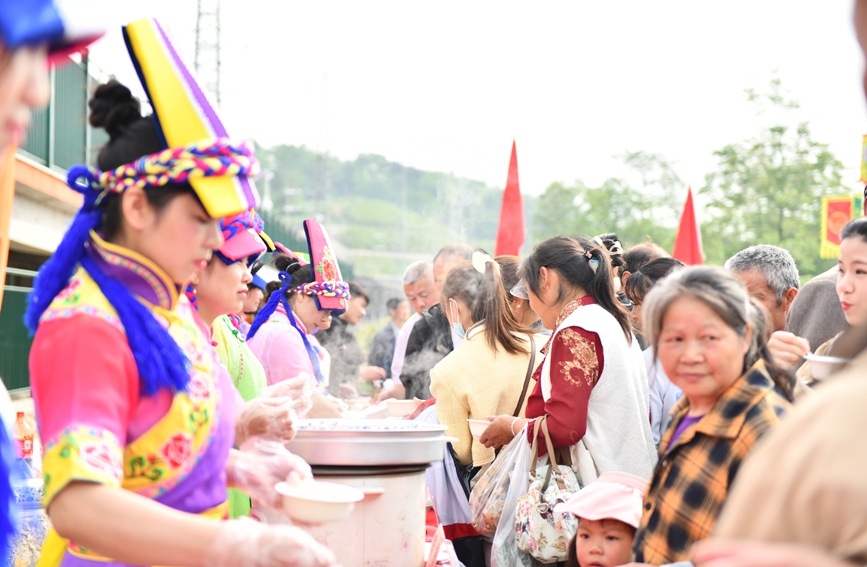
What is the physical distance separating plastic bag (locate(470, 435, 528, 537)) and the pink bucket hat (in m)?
0.64

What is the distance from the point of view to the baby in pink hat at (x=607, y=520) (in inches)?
118

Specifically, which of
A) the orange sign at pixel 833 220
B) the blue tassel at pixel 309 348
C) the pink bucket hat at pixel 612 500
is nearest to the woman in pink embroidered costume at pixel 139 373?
the pink bucket hat at pixel 612 500

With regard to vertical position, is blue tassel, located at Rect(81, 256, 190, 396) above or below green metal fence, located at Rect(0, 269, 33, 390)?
above

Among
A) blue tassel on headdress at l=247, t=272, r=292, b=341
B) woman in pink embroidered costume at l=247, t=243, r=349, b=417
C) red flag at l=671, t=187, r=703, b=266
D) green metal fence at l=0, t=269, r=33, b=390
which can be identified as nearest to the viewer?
woman in pink embroidered costume at l=247, t=243, r=349, b=417

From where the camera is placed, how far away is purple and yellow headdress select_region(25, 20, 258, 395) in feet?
5.80

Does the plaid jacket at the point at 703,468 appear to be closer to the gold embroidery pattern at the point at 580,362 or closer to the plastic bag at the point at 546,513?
the plastic bag at the point at 546,513

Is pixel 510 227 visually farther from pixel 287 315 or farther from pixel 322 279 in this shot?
pixel 287 315

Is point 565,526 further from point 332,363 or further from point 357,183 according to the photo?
point 357,183

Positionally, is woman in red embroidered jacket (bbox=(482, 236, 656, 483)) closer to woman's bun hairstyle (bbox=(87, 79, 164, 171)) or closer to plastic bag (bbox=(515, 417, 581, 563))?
plastic bag (bbox=(515, 417, 581, 563))

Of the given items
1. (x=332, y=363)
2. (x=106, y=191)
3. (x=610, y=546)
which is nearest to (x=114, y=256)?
(x=106, y=191)

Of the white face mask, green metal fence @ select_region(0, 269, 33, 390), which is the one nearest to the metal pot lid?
the white face mask

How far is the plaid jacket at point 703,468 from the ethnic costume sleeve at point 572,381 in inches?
44.7

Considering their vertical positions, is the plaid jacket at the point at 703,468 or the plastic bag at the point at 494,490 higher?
the plaid jacket at the point at 703,468

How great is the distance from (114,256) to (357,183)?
7001 centimetres
